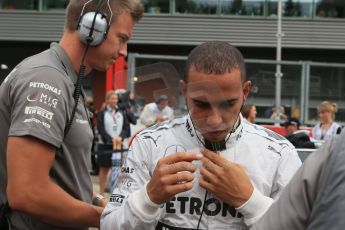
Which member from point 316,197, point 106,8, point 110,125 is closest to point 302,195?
point 316,197

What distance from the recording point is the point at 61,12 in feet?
78.0

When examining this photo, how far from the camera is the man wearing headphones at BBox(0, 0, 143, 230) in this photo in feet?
7.32

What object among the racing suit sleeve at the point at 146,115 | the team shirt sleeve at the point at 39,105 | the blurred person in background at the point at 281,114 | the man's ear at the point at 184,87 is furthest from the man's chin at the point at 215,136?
the blurred person in background at the point at 281,114

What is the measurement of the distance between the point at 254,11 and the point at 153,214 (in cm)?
2192

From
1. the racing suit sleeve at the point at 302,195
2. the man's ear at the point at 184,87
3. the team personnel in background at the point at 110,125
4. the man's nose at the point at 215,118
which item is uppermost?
the man's ear at the point at 184,87

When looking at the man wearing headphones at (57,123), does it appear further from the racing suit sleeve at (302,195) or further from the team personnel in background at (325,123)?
the team personnel in background at (325,123)

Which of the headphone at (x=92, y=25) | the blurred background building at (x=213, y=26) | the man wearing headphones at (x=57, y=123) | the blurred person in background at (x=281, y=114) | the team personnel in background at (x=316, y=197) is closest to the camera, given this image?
the team personnel in background at (x=316, y=197)

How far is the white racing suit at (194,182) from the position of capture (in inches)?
79.2

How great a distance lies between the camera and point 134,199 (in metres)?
2.01

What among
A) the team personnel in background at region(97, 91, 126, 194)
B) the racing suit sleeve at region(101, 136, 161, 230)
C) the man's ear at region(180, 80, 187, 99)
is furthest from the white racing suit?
the team personnel in background at region(97, 91, 126, 194)

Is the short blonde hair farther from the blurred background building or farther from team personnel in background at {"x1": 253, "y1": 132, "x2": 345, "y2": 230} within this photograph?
the blurred background building

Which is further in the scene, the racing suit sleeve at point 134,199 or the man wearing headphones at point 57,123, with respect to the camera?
the man wearing headphones at point 57,123

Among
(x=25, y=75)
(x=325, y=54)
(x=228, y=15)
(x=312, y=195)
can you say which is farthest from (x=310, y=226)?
(x=325, y=54)

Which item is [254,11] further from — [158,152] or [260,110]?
[158,152]
